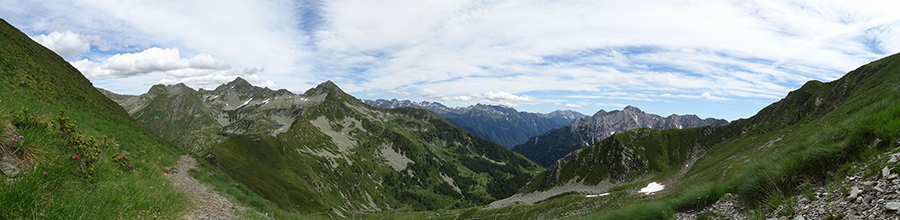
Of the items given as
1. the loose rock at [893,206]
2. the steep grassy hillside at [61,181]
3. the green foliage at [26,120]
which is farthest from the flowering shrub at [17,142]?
the loose rock at [893,206]

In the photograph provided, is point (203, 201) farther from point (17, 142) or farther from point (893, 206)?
point (893, 206)

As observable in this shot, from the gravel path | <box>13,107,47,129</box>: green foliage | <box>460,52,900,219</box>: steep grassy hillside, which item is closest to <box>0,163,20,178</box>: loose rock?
<box>13,107,47,129</box>: green foliage

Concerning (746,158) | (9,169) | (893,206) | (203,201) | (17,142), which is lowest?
(746,158)

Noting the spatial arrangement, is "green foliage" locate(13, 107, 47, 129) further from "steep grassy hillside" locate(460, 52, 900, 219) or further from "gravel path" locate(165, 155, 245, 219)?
"steep grassy hillside" locate(460, 52, 900, 219)

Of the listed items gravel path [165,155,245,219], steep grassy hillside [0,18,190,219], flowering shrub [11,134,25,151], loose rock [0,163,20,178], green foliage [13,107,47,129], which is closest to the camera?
steep grassy hillside [0,18,190,219]

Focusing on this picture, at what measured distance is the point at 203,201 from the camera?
1594 cm

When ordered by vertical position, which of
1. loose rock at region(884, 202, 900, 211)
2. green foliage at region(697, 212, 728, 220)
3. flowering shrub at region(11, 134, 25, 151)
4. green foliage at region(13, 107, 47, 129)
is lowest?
green foliage at region(697, 212, 728, 220)

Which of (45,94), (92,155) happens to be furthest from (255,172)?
(92,155)

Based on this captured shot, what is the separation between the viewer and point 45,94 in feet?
93.4

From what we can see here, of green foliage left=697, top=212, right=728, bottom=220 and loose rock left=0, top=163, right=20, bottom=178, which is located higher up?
loose rock left=0, top=163, right=20, bottom=178

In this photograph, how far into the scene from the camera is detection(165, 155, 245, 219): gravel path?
1328cm

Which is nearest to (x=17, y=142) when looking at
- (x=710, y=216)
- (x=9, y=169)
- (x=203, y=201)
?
(x=9, y=169)

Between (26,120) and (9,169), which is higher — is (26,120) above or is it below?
above

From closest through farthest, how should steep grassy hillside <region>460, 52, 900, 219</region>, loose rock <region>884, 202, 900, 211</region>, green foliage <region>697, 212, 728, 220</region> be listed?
loose rock <region>884, 202, 900, 211</region>, steep grassy hillside <region>460, 52, 900, 219</region>, green foliage <region>697, 212, 728, 220</region>
